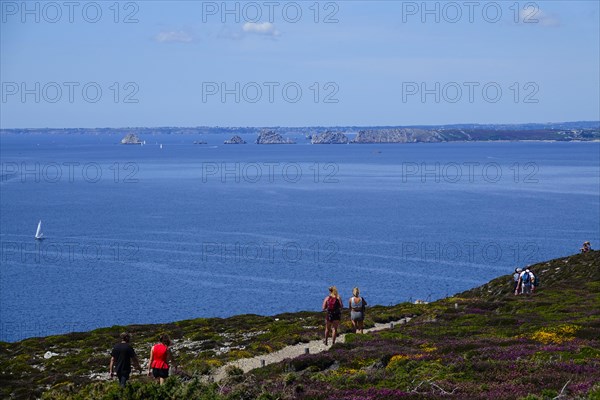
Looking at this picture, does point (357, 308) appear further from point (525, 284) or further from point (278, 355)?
point (525, 284)

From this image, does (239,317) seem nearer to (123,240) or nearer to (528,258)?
(528,258)

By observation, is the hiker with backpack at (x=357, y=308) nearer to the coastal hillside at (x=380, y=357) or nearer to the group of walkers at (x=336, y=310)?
the group of walkers at (x=336, y=310)

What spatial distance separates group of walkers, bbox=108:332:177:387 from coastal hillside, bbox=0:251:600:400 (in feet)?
2.08

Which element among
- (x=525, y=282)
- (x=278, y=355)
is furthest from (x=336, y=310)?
(x=525, y=282)

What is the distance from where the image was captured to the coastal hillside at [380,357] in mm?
18984

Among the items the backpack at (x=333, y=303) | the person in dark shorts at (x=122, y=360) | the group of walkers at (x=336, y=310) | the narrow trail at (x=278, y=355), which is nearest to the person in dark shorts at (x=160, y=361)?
the person in dark shorts at (x=122, y=360)

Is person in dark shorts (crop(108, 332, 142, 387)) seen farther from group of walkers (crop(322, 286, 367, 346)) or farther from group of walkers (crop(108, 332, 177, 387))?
group of walkers (crop(322, 286, 367, 346))

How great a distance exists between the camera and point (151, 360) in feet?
70.2

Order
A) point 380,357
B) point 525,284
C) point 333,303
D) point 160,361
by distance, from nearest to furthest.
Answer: point 160,361 → point 380,357 → point 333,303 → point 525,284

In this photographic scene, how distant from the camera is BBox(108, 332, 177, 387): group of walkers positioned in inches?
839

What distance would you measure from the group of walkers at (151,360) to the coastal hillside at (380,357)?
63 centimetres

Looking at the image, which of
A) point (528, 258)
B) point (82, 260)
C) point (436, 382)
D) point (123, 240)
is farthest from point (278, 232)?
point (436, 382)

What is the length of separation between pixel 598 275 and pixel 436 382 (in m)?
33.9

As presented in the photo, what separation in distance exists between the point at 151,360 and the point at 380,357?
751 centimetres
